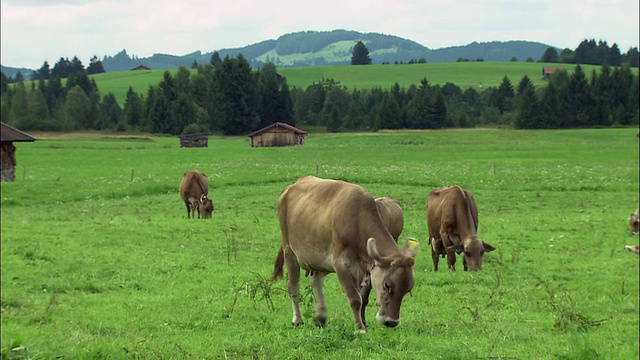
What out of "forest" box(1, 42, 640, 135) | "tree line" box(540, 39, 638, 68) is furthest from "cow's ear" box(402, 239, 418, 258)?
"tree line" box(540, 39, 638, 68)

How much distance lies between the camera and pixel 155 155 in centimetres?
1930

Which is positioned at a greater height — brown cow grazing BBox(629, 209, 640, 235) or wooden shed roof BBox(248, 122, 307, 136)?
wooden shed roof BBox(248, 122, 307, 136)

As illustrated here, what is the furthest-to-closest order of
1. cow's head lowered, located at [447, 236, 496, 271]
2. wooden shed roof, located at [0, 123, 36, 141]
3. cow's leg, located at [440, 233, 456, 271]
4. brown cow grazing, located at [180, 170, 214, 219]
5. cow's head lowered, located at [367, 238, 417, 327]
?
1. wooden shed roof, located at [0, 123, 36, 141]
2. brown cow grazing, located at [180, 170, 214, 219]
3. cow's leg, located at [440, 233, 456, 271]
4. cow's head lowered, located at [447, 236, 496, 271]
5. cow's head lowered, located at [367, 238, 417, 327]

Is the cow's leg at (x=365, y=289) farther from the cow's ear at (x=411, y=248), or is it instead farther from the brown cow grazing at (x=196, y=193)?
the brown cow grazing at (x=196, y=193)

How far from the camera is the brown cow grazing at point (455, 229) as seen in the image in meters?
13.8

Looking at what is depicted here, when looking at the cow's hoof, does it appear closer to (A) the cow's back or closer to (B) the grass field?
(A) the cow's back

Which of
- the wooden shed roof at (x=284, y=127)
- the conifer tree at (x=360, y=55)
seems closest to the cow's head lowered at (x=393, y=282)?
the wooden shed roof at (x=284, y=127)

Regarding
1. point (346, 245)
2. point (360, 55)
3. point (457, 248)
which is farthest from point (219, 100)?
point (457, 248)

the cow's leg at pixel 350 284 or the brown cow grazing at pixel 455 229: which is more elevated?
the cow's leg at pixel 350 284

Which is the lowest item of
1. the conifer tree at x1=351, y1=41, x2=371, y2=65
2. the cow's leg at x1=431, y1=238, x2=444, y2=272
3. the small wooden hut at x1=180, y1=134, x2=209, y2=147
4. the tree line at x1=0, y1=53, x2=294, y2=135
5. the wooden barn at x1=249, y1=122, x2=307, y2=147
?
the cow's leg at x1=431, y1=238, x2=444, y2=272

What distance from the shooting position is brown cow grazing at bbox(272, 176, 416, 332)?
655 centimetres

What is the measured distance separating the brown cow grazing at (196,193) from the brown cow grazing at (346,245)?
15574mm

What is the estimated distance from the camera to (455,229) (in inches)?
576

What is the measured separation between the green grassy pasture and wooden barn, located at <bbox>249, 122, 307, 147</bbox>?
0.53m
